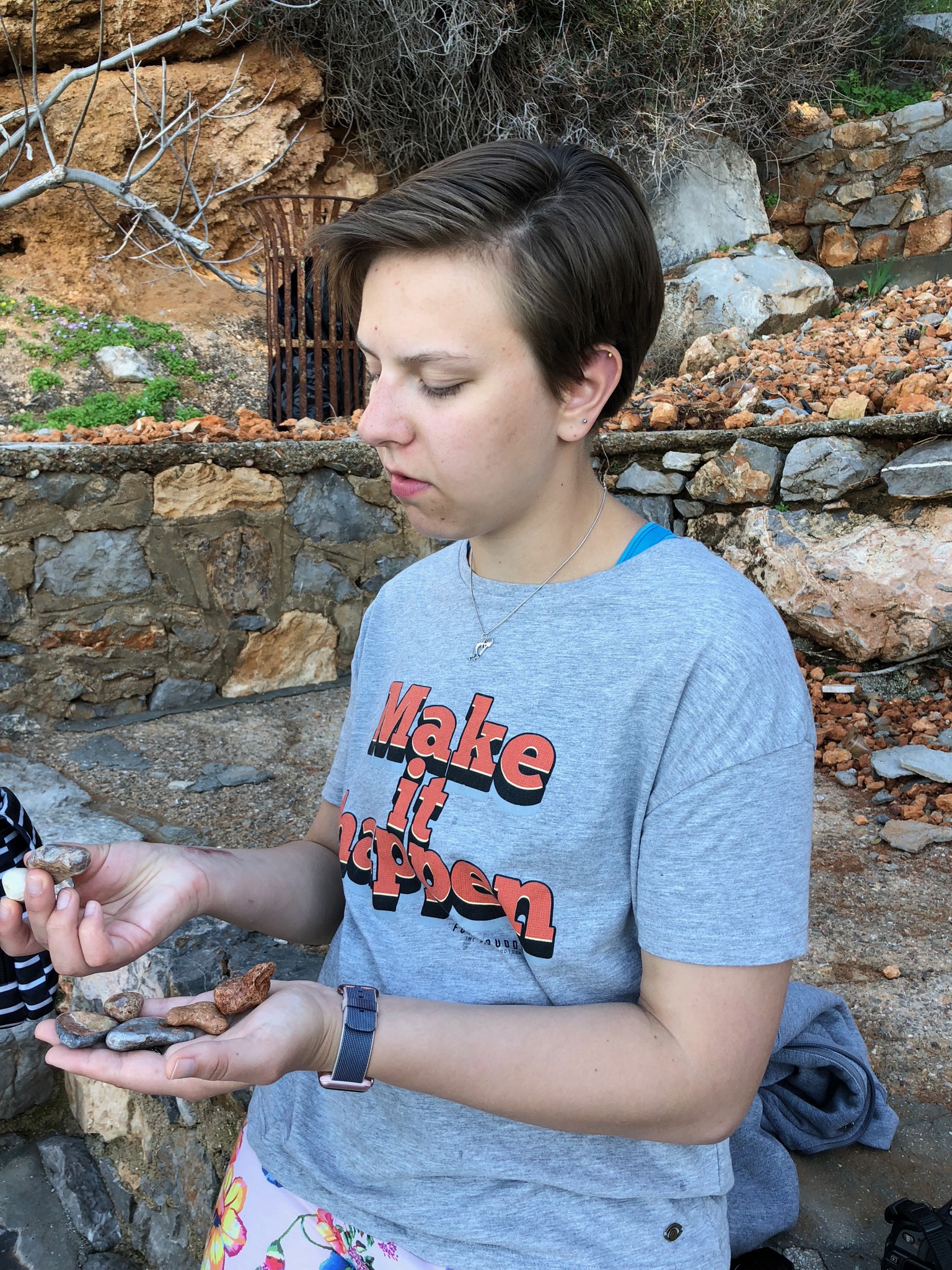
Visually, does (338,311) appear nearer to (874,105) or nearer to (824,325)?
(824,325)

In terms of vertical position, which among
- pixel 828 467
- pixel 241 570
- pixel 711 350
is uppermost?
pixel 711 350

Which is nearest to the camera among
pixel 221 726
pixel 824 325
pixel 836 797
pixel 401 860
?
pixel 401 860

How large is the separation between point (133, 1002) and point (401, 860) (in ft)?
1.04

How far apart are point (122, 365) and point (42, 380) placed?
513mm

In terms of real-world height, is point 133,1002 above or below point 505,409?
below

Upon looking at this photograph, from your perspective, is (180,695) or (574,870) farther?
(180,695)

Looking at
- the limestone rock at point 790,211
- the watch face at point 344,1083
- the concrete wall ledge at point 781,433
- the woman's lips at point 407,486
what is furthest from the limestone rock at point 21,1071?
the limestone rock at point 790,211

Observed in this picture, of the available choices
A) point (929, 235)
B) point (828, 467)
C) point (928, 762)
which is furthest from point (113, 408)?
point (929, 235)

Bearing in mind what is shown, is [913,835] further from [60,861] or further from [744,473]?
[60,861]

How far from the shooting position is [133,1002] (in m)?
0.98

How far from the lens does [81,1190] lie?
1.88 meters

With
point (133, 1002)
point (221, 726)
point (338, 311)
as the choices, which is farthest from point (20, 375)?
point (133, 1002)

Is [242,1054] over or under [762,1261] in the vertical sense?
over

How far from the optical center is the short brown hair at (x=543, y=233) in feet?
3.07
